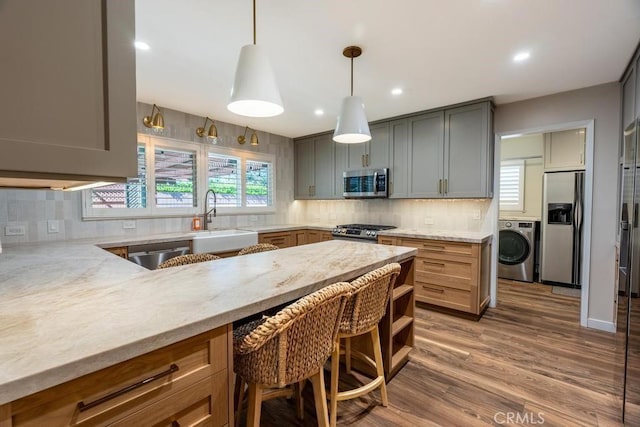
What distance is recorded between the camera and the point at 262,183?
466cm

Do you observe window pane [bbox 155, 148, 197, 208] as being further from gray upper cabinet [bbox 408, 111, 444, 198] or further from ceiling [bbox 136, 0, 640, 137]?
gray upper cabinet [bbox 408, 111, 444, 198]

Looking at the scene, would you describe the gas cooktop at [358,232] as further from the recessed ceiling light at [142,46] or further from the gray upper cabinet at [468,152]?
the recessed ceiling light at [142,46]

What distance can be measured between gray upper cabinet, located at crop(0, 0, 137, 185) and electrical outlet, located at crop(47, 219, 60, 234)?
9.01 feet

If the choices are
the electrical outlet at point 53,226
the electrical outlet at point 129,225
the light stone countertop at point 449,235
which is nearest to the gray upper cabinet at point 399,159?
the light stone countertop at point 449,235

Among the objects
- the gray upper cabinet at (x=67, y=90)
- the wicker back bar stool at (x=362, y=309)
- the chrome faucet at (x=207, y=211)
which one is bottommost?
the wicker back bar stool at (x=362, y=309)

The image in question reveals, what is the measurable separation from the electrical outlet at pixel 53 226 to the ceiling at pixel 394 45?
59.0 inches

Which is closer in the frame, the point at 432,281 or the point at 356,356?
the point at 356,356

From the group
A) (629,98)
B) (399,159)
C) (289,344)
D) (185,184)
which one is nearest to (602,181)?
(629,98)

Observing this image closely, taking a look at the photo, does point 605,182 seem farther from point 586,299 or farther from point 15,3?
point 15,3

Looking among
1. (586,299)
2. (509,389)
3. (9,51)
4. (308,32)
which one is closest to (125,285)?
(9,51)

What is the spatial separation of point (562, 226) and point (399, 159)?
2.65 meters

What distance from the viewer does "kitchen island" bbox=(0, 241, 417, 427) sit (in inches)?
25.5

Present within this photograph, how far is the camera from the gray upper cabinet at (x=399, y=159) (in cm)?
373

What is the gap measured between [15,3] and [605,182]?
13.2 ft
